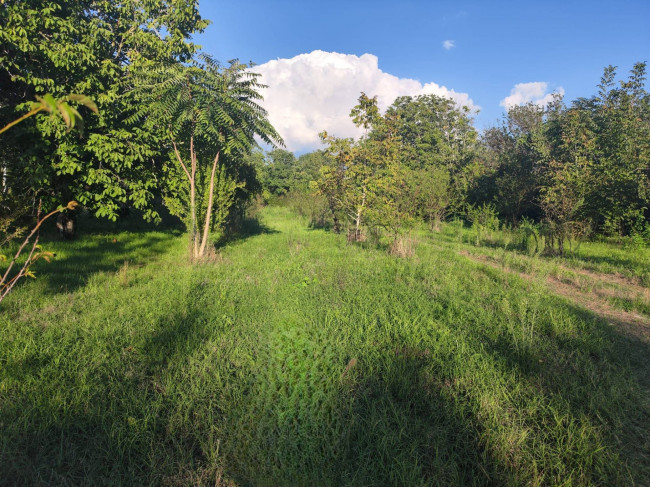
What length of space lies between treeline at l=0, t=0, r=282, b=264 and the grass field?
148 inches

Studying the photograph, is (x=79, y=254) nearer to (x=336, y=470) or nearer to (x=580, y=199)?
(x=336, y=470)

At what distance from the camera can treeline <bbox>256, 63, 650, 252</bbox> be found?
10336 mm

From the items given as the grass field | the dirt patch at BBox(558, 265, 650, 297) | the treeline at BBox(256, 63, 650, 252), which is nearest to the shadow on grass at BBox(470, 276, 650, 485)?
the grass field

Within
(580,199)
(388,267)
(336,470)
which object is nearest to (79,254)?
(388,267)

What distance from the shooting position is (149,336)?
3.60 m

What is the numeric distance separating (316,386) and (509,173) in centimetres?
2435

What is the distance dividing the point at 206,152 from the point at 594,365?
Result: 391 inches

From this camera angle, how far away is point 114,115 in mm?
8531

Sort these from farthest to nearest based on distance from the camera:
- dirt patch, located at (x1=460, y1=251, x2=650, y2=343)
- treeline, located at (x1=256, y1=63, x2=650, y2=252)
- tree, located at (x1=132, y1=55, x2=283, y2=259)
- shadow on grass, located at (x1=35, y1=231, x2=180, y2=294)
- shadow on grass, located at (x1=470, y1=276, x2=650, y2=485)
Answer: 1. treeline, located at (x1=256, y1=63, x2=650, y2=252)
2. tree, located at (x1=132, y1=55, x2=283, y2=259)
3. shadow on grass, located at (x1=35, y1=231, x2=180, y2=294)
4. dirt patch, located at (x1=460, y1=251, x2=650, y2=343)
5. shadow on grass, located at (x1=470, y1=276, x2=650, y2=485)

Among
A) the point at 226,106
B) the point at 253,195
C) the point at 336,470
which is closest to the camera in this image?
the point at 336,470

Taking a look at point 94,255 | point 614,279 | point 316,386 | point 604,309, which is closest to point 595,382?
point 316,386

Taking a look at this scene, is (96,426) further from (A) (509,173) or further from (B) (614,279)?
(A) (509,173)

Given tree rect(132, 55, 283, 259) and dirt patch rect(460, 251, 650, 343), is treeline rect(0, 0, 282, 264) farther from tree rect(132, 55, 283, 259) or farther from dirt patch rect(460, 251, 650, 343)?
dirt patch rect(460, 251, 650, 343)

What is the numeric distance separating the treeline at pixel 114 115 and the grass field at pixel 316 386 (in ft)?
12.3
